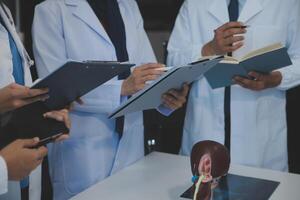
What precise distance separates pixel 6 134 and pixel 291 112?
195 cm

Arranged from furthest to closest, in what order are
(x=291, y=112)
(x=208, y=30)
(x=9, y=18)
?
(x=291, y=112) → (x=208, y=30) → (x=9, y=18)

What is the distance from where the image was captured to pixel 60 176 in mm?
1626

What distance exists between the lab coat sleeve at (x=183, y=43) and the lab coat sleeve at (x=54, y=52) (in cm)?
40

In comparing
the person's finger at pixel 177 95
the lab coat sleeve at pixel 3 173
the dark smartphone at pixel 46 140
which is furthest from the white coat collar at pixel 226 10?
the lab coat sleeve at pixel 3 173

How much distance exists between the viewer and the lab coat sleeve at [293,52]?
5.76 ft

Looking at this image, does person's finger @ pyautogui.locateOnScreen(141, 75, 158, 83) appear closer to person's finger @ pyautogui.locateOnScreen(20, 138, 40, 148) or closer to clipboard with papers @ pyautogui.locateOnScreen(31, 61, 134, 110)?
clipboard with papers @ pyautogui.locateOnScreen(31, 61, 134, 110)

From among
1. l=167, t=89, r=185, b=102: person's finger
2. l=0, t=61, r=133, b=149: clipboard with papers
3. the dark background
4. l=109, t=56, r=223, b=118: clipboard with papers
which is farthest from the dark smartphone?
the dark background

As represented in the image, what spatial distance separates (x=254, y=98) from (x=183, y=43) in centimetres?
42

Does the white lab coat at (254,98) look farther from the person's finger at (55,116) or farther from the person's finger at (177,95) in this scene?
the person's finger at (55,116)

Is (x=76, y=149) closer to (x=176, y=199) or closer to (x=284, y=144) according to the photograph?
(x=176, y=199)

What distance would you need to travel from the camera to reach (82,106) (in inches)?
61.3

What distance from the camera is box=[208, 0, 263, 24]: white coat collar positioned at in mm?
1768

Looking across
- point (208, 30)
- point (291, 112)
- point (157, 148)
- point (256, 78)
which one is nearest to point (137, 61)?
point (208, 30)

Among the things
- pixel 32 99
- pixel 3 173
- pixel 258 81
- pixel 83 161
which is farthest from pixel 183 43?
pixel 3 173
